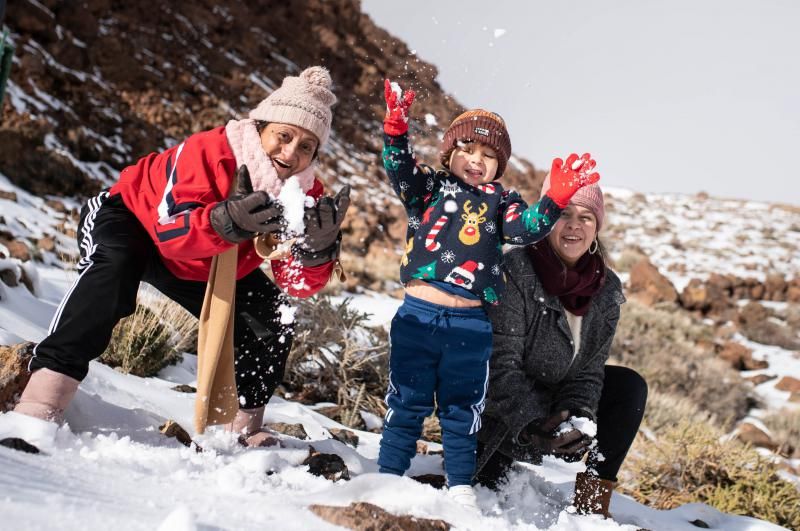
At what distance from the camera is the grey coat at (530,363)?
8.78 ft

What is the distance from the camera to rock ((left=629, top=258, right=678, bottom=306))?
40.8 feet

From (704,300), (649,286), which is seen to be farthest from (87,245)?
(704,300)

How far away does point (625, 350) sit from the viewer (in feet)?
29.0

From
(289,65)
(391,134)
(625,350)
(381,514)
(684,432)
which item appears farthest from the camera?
(289,65)

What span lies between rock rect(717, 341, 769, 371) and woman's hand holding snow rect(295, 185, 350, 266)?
31.1ft

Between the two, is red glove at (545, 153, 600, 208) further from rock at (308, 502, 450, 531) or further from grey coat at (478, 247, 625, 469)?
rock at (308, 502, 450, 531)


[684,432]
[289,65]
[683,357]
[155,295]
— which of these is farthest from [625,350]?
[289,65]

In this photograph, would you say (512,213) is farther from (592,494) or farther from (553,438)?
(592,494)

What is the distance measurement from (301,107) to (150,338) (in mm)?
1703

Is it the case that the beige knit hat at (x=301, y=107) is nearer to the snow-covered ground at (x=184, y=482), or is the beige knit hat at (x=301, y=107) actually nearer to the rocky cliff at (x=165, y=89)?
the rocky cliff at (x=165, y=89)

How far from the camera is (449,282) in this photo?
103 inches

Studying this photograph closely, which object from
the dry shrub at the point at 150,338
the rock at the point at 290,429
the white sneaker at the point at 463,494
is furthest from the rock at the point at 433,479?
the dry shrub at the point at 150,338

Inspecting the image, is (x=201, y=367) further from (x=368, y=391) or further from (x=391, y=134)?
(x=368, y=391)

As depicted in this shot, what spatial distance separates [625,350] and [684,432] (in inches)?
187
